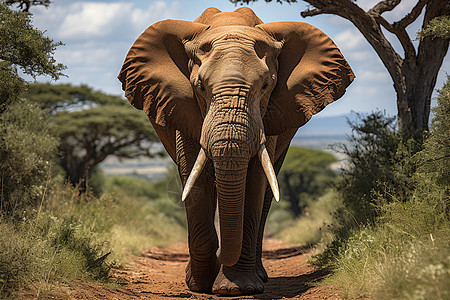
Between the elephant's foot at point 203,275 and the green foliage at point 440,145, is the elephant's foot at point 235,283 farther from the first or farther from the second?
the green foliage at point 440,145

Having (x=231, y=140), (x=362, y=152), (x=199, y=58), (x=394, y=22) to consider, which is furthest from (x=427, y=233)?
(x=394, y=22)

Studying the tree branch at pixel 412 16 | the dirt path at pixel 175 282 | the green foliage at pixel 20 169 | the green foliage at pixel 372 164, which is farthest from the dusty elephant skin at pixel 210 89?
the tree branch at pixel 412 16

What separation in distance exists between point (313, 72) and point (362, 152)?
129 inches

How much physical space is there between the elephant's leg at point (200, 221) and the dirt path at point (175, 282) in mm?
278

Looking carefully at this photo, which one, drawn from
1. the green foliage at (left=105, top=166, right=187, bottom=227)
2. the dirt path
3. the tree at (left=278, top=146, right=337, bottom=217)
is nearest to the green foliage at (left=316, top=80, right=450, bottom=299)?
the dirt path

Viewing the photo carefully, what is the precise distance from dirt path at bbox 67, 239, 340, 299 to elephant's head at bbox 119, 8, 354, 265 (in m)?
1.01

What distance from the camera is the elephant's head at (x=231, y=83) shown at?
619 cm

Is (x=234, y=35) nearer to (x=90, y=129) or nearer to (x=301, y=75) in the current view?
(x=301, y=75)

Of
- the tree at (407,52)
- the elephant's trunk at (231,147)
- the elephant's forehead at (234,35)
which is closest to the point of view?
the elephant's trunk at (231,147)

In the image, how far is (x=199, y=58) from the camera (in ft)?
22.6

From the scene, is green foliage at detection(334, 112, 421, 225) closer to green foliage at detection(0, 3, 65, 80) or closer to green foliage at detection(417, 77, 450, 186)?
green foliage at detection(417, 77, 450, 186)

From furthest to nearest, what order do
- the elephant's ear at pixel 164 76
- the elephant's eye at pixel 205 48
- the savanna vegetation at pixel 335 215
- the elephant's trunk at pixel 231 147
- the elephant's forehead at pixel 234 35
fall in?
the elephant's ear at pixel 164 76
the elephant's eye at pixel 205 48
the elephant's forehead at pixel 234 35
the elephant's trunk at pixel 231 147
the savanna vegetation at pixel 335 215

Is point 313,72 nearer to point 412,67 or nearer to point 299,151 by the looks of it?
point 412,67

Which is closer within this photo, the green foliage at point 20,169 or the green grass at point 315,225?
the green foliage at point 20,169
